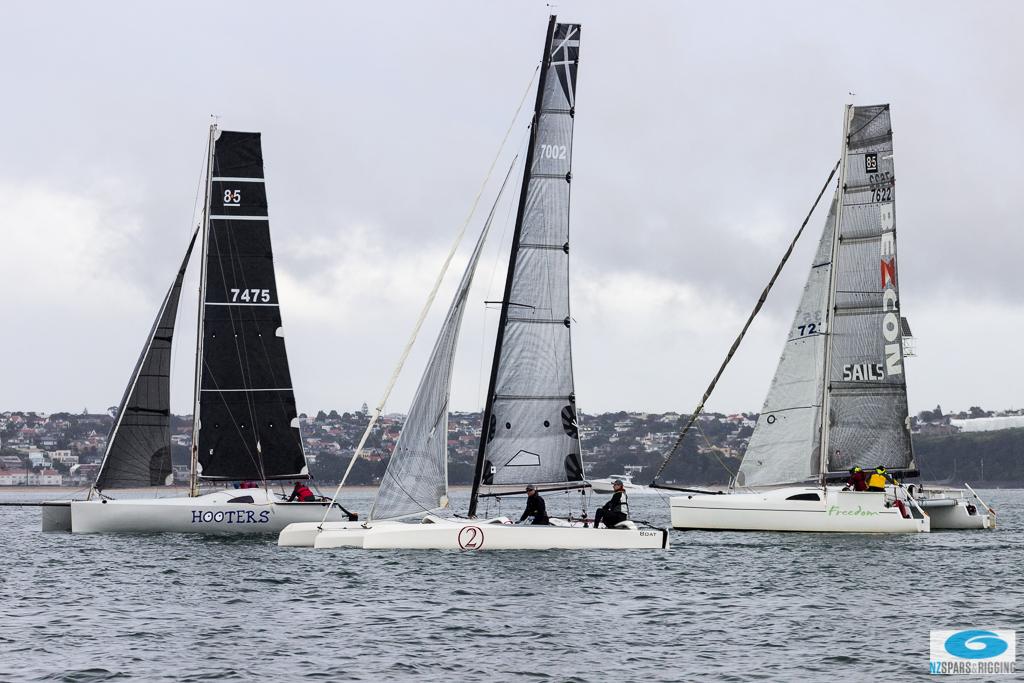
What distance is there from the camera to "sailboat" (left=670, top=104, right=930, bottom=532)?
40.2m

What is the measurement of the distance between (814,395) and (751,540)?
5307 millimetres

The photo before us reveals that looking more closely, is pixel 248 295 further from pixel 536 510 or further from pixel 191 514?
pixel 536 510

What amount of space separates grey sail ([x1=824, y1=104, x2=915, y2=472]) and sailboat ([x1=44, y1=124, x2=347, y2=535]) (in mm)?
15165

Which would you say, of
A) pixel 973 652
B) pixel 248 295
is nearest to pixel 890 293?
pixel 248 295

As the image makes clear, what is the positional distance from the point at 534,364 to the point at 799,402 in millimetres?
11869

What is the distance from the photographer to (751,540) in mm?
37344

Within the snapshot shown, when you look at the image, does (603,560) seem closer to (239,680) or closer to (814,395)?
(814,395)

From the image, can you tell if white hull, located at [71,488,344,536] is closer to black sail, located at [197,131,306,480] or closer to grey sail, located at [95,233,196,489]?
grey sail, located at [95,233,196,489]

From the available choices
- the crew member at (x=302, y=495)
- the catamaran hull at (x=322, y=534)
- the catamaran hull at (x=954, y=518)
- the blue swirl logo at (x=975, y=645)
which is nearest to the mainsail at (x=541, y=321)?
the catamaran hull at (x=322, y=534)

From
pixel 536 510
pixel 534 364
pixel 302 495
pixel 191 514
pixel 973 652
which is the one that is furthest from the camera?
pixel 302 495

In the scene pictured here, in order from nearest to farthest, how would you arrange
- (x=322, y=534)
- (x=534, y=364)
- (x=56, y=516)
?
(x=322, y=534)
(x=534, y=364)
(x=56, y=516)

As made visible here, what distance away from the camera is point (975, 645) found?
66.3 ft

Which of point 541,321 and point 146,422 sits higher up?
point 541,321

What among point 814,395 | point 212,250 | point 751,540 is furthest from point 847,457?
point 212,250
